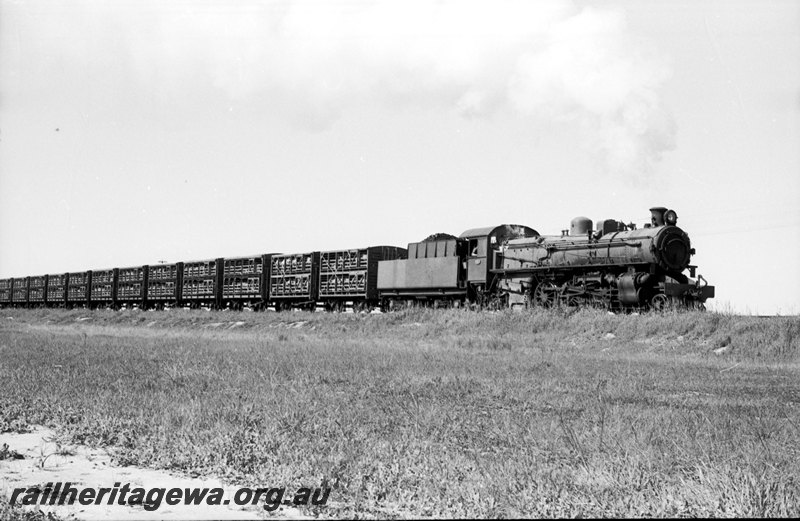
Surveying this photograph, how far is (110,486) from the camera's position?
4969mm

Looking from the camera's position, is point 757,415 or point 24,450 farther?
point 757,415

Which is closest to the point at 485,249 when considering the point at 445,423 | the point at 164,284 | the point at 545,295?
the point at 545,295

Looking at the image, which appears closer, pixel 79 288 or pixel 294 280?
pixel 294 280

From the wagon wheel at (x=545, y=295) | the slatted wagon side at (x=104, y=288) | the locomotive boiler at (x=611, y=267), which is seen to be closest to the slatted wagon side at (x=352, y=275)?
the locomotive boiler at (x=611, y=267)

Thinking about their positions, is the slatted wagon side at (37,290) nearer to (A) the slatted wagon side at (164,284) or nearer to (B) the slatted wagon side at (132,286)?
(B) the slatted wagon side at (132,286)

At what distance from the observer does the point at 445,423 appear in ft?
22.2

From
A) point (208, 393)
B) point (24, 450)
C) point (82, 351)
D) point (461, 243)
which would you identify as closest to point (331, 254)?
point (461, 243)

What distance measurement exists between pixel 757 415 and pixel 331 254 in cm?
3042

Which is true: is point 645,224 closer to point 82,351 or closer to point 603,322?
point 603,322

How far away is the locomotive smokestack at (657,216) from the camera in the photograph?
72.5 feet

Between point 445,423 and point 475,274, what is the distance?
20.8 m

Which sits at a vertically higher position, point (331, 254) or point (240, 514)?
point (331, 254)

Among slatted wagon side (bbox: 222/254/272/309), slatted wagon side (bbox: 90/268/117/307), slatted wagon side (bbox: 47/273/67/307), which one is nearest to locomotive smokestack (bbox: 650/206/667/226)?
slatted wagon side (bbox: 222/254/272/309)

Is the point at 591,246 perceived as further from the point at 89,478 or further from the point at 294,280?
the point at 294,280
